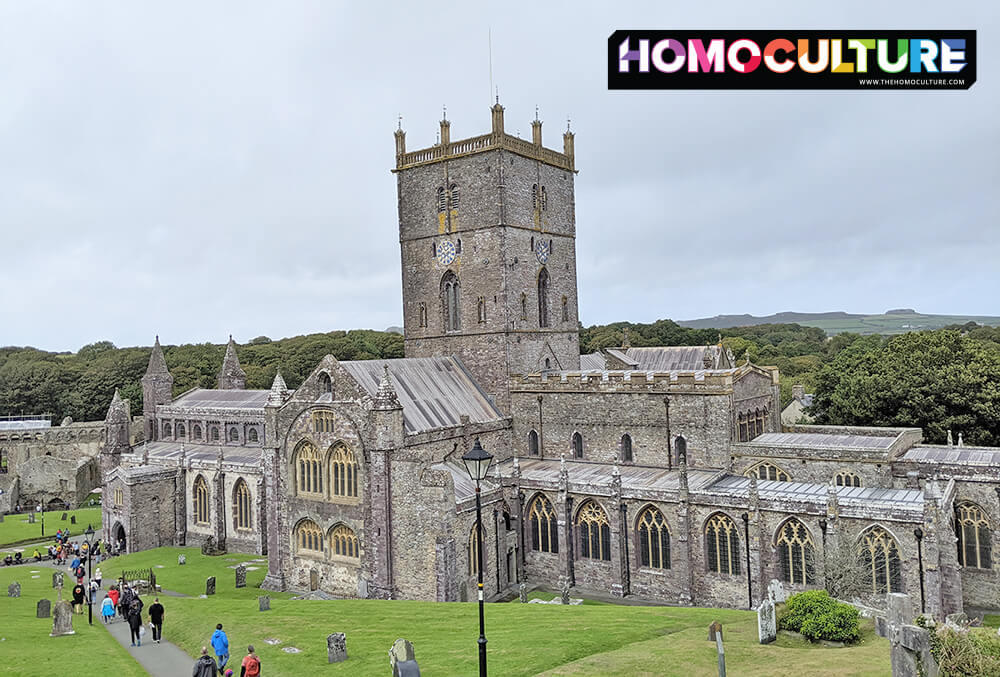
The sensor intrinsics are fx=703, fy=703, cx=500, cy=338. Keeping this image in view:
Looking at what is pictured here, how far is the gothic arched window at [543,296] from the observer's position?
44375mm

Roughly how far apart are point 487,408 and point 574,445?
214 inches

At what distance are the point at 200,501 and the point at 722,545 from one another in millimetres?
37417

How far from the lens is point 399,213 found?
4494 cm

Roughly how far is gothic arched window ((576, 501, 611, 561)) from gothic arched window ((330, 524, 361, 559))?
36.8 feet

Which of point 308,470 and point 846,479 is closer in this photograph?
point 846,479

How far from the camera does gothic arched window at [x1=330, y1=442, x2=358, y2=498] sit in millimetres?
Answer: 34906

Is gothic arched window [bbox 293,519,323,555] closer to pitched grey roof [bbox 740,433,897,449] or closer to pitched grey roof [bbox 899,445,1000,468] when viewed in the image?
pitched grey roof [bbox 740,433,897,449]

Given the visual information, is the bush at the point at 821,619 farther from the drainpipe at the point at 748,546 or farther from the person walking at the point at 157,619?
the person walking at the point at 157,619

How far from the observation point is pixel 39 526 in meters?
62.0

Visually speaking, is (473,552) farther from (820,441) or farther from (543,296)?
(820,441)

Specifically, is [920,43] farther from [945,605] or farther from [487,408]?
[487,408]

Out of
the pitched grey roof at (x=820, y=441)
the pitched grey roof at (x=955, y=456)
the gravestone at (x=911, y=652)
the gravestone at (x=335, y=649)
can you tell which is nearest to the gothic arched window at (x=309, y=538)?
the gravestone at (x=335, y=649)

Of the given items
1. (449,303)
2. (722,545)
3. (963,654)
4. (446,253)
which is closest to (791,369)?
(449,303)

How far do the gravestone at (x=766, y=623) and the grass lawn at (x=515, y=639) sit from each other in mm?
321
